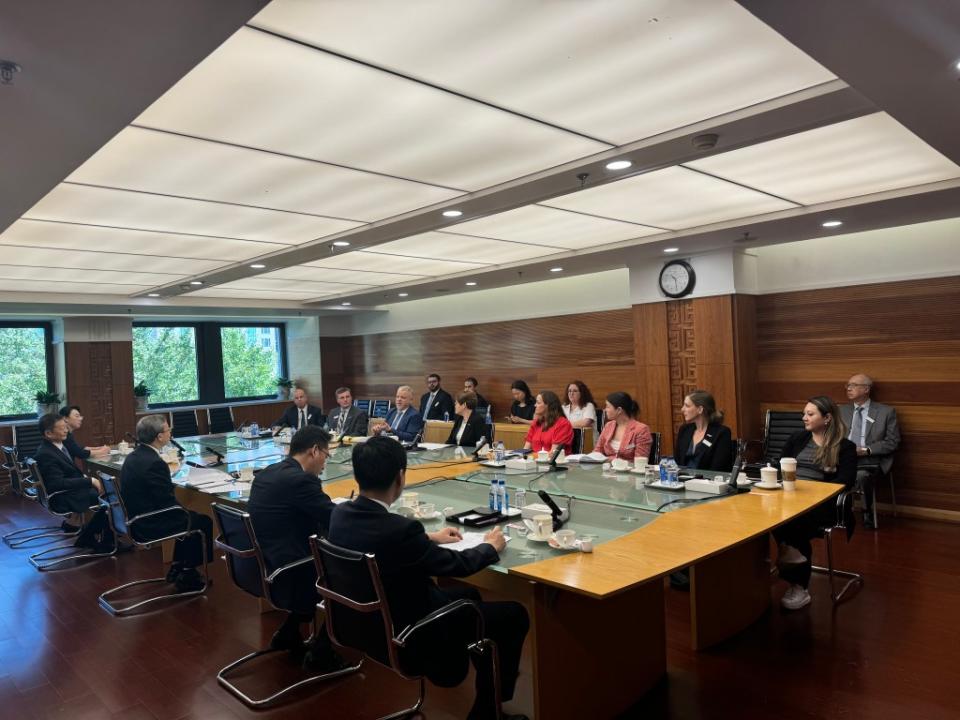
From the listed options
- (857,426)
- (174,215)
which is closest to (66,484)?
(174,215)

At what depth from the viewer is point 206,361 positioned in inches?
451

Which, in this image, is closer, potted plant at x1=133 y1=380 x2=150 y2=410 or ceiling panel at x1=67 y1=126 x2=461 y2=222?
ceiling panel at x1=67 y1=126 x2=461 y2=222

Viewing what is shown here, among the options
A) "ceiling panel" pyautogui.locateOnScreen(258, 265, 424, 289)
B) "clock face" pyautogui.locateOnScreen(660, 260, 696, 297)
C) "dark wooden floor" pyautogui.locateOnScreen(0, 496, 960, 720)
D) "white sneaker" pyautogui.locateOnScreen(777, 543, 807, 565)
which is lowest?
"dark wooden floor" pyautogui.locateOnScreen(0, 496, 960, 720)

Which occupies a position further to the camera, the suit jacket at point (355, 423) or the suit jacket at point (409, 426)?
the suit jacket at point (355, 423)

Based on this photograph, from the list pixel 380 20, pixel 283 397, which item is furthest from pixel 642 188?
pixel 283 397

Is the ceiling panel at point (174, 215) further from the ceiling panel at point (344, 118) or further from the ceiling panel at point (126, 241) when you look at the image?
the ceiling panel at point (344, 118)

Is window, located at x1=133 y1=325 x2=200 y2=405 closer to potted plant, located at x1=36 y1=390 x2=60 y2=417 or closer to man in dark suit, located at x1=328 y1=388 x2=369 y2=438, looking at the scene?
potted plant, located at x1=36 y1=390 x2=60 y2=417

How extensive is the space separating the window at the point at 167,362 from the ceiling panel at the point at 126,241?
5.86 m

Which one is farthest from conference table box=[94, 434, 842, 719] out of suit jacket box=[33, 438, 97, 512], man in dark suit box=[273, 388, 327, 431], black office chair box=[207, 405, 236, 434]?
black office chair box=[207, 405, 236, 434]

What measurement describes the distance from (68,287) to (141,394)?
10.3 ft

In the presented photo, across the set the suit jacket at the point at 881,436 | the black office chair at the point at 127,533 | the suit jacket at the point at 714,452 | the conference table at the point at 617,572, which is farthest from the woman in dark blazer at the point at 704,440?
the black office chair at the point at 127,533

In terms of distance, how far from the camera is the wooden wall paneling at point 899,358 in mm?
5656

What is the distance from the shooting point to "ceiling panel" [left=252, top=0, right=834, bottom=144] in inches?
77.7

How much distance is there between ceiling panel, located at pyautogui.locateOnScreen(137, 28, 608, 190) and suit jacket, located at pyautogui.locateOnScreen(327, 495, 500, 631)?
1.57 m
